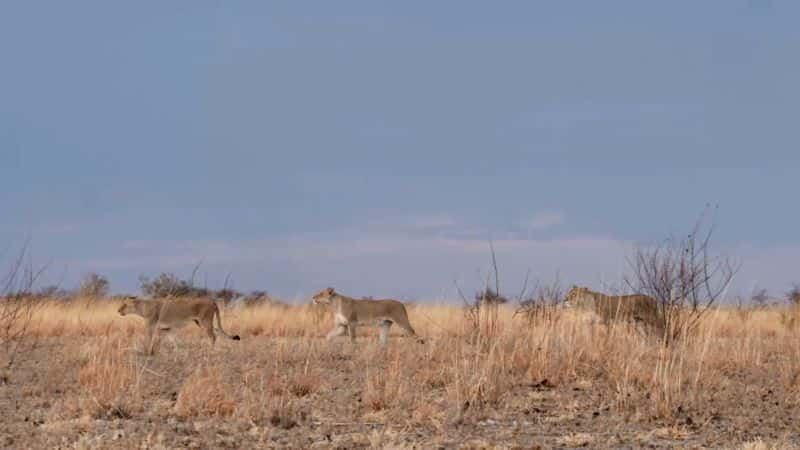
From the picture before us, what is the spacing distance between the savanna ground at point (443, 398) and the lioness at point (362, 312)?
20.7 ft

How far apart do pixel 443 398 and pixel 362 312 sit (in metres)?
12.2

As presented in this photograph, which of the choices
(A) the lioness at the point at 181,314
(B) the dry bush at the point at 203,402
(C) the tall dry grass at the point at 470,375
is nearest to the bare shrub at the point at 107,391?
(C) the tall dry grass at the point at 470,375

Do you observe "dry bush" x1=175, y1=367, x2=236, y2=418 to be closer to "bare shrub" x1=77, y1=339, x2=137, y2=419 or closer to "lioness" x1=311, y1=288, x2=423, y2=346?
"bare shrub" x1=77, y1=339, x2=137, y2=419

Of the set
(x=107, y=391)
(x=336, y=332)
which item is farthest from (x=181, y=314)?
(x=107, y=391)

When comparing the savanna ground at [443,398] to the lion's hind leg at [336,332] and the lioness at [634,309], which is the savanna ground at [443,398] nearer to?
the lioness at [634,309]

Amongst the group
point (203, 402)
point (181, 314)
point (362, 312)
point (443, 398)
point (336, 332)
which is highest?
point (362, 312)

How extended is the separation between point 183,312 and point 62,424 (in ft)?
40.2

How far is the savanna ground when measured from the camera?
10.4 meters

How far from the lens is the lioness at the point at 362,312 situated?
24016 millimetres

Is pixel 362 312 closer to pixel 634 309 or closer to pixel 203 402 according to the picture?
pixel 634 309

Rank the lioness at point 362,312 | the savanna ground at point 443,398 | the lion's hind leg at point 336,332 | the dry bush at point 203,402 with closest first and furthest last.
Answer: the savanna ground at point 443,398, the dry bush at point 203,402, the lion's hind leg at point 336,332, the lioness at point 362,312

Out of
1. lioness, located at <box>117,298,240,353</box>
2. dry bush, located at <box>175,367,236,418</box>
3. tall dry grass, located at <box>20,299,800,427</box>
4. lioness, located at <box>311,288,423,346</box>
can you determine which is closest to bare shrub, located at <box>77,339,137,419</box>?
tall dry grass, located at <box>20,299,800,427</box>

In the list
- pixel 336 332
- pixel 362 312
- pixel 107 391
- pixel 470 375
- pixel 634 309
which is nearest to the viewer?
pixel 107 391

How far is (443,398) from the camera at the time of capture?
40.0 feet
